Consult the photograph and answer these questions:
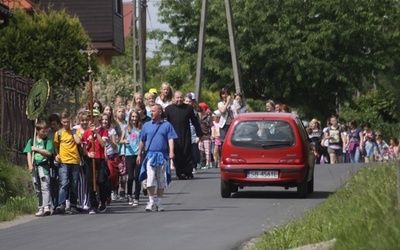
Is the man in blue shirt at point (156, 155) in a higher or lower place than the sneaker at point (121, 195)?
higher

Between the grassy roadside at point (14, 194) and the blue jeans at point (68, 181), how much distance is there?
74cm

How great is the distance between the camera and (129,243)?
14.7 meters

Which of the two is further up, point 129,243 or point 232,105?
point 232,105

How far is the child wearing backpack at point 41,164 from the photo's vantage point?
19375 millimetres

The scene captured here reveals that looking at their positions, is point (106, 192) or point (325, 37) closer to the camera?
point (106, 192)

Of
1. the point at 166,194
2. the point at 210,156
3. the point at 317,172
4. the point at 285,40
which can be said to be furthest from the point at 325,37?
the point at 166,194

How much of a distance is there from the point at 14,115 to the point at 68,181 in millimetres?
7445

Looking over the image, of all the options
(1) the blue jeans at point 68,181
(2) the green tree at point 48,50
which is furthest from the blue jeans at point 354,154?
(1) the blue jeans at point 68,181

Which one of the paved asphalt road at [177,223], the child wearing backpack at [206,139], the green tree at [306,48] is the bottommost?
the paved asphalt road at [177,223]

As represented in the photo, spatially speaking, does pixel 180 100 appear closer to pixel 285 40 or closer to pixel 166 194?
pixel 166 194

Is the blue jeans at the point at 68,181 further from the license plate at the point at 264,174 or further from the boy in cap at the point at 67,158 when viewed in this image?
the license plate at the point at 264,174

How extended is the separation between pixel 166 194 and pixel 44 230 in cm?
616

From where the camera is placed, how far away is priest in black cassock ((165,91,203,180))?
1015 inches

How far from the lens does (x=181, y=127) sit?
25.8 m
